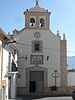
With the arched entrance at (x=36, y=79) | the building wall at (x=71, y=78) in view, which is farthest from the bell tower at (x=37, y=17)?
the building wall at (x=71, y=78)

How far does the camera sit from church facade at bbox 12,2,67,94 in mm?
45812

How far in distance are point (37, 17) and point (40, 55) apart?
224 inches

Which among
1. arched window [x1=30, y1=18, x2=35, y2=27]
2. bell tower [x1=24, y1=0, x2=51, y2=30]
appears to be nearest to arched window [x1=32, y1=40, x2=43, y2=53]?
bell tower [x1=24, y1=0, x2=51, y2=30]

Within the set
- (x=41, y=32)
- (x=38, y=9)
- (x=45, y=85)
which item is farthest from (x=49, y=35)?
(x=45, y=85)

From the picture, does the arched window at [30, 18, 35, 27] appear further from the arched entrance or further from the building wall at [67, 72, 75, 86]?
the building wall at [67, 72, 75, 86]

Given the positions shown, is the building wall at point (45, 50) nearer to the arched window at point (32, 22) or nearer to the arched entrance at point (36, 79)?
the arched entrance at point (36, 79)

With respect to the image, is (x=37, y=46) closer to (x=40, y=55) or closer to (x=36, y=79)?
(x=40, y=55)

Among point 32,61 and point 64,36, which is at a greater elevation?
point 64,36

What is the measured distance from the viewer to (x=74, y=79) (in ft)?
163

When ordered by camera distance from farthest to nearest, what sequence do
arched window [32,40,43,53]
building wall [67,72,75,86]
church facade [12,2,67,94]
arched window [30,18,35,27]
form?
building wall [67,72,75,86] < arched window [30,18,35,27] < arched window [32,40,43,53] < church facade [12,2,67,94]

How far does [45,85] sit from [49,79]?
1.08m

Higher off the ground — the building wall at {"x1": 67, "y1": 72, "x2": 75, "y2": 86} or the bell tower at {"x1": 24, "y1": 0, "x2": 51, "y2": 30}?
the bell tower at {"x1": 24, "y1": 0, "x2": 51, "y2": 30}

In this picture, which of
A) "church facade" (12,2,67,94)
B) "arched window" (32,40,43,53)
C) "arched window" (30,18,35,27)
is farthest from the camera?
"arched window" (30,18,35,27)

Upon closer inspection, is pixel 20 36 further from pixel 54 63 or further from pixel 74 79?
pixel 74 79
